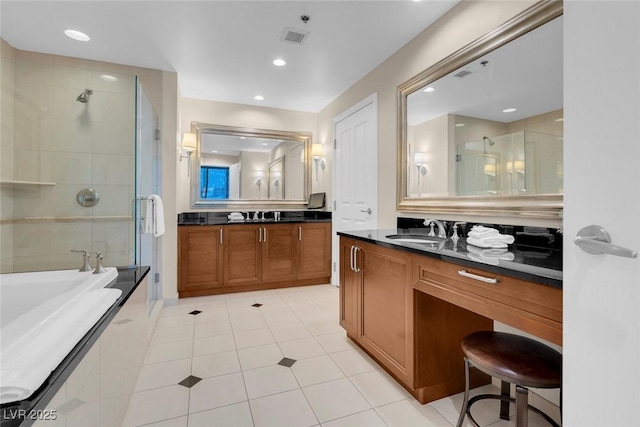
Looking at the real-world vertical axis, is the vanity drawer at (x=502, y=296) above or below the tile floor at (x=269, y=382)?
above

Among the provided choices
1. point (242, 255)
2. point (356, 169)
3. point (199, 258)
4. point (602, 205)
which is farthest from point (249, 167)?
point (602, 205)

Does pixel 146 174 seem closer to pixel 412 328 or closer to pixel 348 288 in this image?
pixel 348 288

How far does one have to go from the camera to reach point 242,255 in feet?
12.0

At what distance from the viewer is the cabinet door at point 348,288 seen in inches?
87.4

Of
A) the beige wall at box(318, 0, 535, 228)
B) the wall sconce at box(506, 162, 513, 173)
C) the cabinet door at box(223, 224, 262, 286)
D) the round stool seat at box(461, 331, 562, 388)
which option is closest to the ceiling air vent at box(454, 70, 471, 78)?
the beige wall at box(318, 0, 535, 228)

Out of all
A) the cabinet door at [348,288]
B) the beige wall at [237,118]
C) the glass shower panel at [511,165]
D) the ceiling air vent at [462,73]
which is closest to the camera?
the glass shower panel at [511,165]

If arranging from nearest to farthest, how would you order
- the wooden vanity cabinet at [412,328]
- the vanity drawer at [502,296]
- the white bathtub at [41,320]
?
the white bathtub at [41,320] < the vanity drawer at [502,296] < the wooden vanity cabinet at [412,328]

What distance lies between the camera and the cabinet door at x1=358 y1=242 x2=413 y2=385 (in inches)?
66.1

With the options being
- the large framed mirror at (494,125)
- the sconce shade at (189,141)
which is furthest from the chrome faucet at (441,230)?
the sconce shade at (189,141)

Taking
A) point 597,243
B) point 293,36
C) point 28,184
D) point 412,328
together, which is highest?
point 293,36

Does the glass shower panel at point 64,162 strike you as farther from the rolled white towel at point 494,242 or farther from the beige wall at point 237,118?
the rolled white towel at point 494,242

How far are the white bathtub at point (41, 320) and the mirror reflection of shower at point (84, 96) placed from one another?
1377 millimetres

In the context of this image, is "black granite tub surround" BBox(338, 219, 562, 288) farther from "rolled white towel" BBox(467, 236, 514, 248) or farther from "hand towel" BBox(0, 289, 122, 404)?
"hand towel" BBox(0, 289, 122, 404)

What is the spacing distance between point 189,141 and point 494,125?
335 cm
